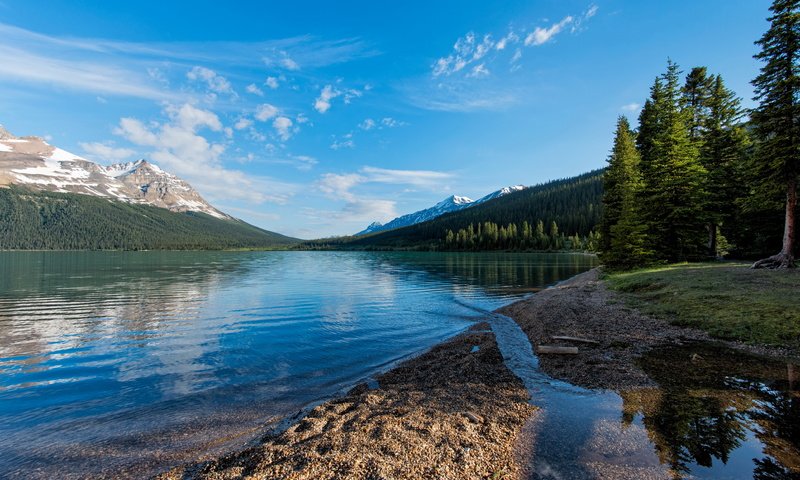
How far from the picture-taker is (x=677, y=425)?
29.0 feet

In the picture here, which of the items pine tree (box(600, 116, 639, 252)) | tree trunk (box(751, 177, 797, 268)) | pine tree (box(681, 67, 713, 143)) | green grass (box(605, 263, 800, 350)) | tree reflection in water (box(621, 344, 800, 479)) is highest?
pine tree (box(681, 67, 713, 143))

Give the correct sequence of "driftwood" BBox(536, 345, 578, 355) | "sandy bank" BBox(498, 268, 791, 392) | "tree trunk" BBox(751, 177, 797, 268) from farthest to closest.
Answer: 1. "tree trunk" BBox(751, 177, 797, 268)
2. "driftwood" BBox(536, 345, 578, 355)
3. "sandy bank" BBox(498, 268, 791, 392)

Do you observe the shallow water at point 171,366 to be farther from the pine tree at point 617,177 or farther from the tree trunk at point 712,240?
the tree trunk at point 712,240

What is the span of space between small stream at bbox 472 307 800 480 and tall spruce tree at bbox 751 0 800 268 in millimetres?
22698

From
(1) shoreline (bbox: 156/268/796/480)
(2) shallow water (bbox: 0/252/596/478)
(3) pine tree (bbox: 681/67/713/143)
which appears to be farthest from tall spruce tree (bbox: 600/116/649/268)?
(1) shoreline (bbox: 156/268/796/480)

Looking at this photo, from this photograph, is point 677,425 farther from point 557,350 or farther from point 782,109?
point 782,109

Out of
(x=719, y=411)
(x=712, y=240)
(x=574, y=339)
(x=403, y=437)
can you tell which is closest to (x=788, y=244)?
(x=712, y=240)

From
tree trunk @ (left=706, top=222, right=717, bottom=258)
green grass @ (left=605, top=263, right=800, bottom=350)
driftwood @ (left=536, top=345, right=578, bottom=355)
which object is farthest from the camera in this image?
tree trunk @ (left=706, top=222, right=717, bottom=258)

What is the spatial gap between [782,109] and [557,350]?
99.6 ft

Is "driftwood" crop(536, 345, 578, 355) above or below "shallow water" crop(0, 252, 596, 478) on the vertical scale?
above

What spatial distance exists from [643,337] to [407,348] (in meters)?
11.8

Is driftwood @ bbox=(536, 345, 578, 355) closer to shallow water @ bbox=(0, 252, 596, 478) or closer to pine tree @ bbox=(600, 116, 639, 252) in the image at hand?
shallow water @ bbox=(0, 252, 596, 478)

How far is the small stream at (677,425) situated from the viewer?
24.1 ft

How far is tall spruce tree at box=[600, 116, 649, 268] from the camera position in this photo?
3912cm
